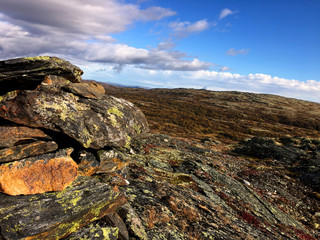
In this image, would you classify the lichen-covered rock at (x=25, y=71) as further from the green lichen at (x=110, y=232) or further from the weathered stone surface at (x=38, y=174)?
the green lichen at (x=110, y=232)

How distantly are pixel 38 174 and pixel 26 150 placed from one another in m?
0.96

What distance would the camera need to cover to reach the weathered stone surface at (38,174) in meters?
5.90

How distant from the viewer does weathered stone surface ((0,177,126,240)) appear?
5.22m

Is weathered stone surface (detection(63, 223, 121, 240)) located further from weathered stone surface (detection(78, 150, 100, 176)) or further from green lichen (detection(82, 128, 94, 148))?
green lichen (detection(82, 128, 94, 148))

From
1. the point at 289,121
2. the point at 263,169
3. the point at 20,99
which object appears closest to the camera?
the point at 20,99

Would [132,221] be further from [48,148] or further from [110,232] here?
[48,148]

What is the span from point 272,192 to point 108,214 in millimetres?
21761

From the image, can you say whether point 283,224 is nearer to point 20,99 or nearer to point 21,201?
point 21,201

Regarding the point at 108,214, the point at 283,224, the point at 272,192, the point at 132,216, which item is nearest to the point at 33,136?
the point at 108,214

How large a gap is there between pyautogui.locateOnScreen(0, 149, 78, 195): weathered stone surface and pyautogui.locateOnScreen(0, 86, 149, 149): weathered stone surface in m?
1.03

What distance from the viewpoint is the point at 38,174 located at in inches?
257

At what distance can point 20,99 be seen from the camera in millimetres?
6688

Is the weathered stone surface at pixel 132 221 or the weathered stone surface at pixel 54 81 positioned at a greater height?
the weathered stone surface at pixel 54 81

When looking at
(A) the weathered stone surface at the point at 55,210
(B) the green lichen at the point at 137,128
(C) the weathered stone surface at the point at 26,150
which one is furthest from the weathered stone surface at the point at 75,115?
(A) the weathered stone surface at the point at 55,210
